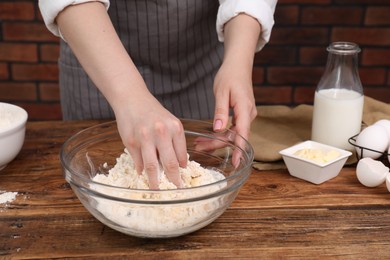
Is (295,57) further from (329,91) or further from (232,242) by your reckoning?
(232,242)

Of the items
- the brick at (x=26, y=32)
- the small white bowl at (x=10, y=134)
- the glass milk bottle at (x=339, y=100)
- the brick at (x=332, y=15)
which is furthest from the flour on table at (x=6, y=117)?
the brick at (x=332, y=15)

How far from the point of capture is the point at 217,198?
0.88 metres

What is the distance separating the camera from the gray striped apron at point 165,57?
58.1 inches

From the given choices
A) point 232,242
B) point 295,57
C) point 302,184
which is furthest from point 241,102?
point 295,57

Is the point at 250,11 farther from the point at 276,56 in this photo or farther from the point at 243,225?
the point at 276,56

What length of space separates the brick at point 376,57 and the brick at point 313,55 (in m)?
0.20

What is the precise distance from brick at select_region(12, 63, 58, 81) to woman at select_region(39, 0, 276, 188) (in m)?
0.95

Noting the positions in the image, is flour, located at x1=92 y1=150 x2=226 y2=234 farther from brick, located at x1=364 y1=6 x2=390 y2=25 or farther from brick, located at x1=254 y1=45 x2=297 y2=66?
brick, located at x1=364 y1=6 x2=390 y2=25

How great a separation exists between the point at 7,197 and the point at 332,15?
1.93 metres

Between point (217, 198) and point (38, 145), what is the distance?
0.59 m

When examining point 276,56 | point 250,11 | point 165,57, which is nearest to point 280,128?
point 250,11

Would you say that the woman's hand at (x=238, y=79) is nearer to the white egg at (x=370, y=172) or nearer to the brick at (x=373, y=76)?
the white egg at (x=370, y=172)

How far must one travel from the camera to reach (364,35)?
258 cm

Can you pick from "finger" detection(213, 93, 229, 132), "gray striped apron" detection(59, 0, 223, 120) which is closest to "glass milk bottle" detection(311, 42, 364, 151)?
"finger" detection(213, 93, 229, 132)
